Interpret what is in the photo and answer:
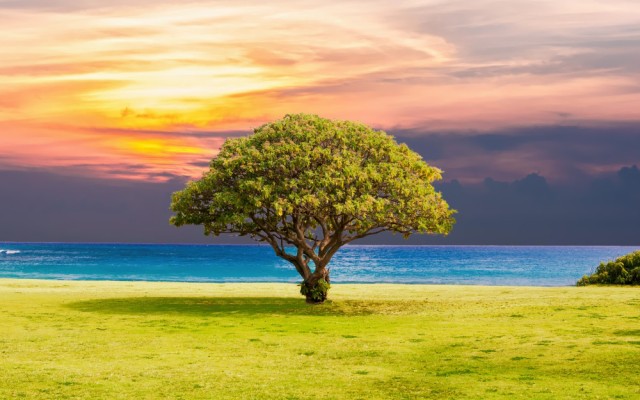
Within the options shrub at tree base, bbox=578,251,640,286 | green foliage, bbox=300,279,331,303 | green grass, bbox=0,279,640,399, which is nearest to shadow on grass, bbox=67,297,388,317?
green grass, bbox=0,279,640,399

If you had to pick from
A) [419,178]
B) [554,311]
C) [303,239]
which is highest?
[419,178]

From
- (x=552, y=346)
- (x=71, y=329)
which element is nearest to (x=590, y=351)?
(x=552, y=346)

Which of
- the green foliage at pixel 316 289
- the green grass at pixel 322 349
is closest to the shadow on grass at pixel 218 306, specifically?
the green grass at pixel 322 349

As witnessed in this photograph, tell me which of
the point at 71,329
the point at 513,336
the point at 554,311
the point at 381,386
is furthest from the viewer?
the point at 554,311

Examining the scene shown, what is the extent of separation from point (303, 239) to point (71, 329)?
15.8 metres

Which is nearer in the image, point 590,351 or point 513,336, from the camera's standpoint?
point 590,351

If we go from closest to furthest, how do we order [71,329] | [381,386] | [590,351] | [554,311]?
1. [381,386]
2. [590,351]
3. [71,329]
4. [554,311]

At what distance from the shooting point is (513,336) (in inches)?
1341

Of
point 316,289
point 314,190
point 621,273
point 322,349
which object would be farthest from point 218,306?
point 621,273

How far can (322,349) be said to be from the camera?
3070 cm

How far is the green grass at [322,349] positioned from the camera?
910 inches

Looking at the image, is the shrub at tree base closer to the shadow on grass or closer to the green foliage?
the shadow on grass

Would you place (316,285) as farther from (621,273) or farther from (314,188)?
(621,273)

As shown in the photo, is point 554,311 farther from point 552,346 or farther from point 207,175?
point 207,175
